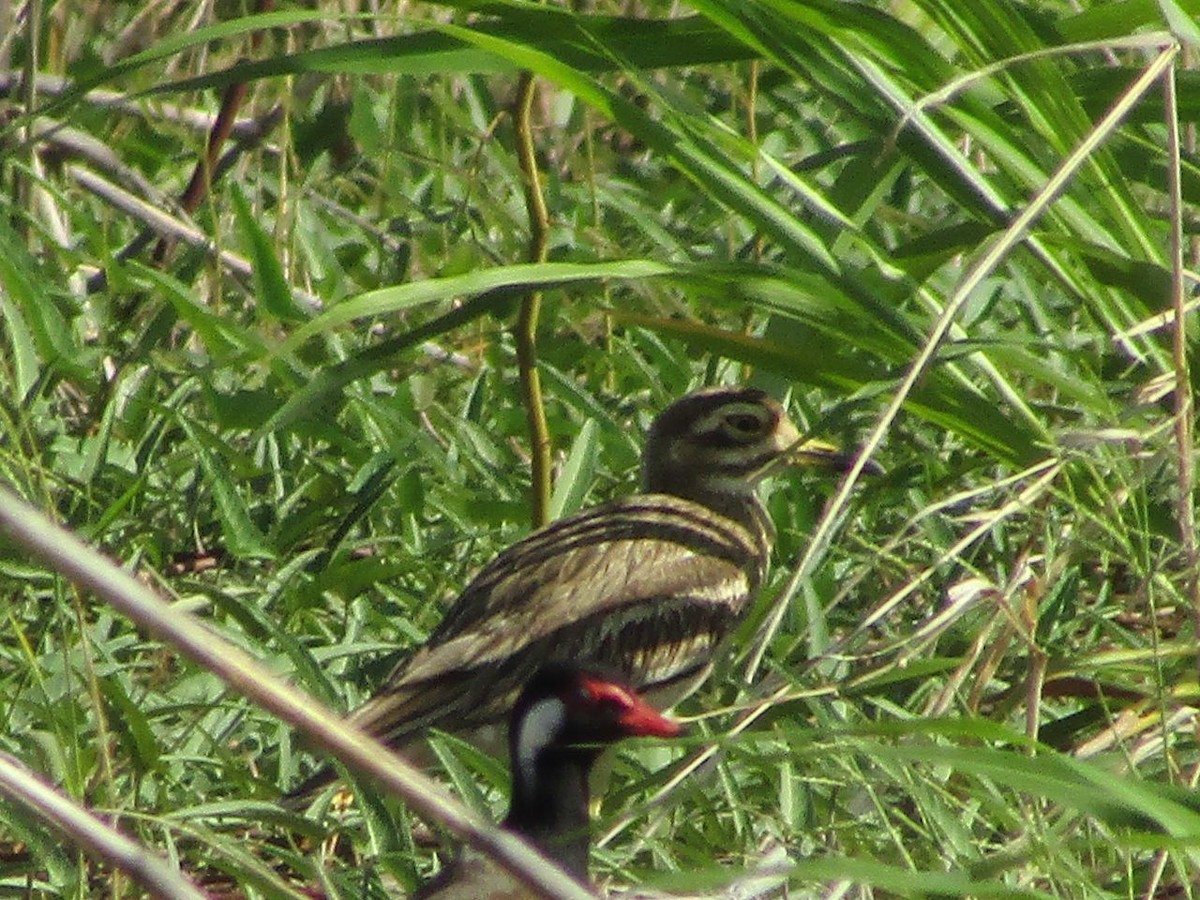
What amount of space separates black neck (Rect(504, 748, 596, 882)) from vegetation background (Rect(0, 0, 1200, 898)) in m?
0.10

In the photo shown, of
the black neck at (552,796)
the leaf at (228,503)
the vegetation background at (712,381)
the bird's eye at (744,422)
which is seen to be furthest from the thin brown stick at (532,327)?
the black neck at (552,796)

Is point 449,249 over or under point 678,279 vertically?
under

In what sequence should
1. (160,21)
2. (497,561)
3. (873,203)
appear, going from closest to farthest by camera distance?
(873,203) < (497,561) < (160,21)

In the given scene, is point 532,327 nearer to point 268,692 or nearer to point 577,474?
point 577,474

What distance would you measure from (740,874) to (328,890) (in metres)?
1.11

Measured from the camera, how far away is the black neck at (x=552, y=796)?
3904 millimetres

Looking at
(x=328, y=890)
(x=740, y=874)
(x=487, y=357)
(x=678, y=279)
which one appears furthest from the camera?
(x=487, y=357)

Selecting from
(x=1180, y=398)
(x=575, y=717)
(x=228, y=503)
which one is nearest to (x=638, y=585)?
(x=228, y=503)

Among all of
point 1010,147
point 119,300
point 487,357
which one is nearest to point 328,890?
point 1010,147

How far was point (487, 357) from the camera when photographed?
600 cm

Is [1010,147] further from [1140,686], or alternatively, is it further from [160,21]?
[160,21]

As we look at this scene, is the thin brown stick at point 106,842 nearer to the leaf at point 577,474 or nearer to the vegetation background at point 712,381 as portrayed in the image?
the vegetation background at point 712,381

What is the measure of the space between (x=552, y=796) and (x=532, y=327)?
1.42 metres

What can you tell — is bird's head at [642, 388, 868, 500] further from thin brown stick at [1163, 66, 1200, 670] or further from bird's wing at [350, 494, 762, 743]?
thin brown stick at [1163, 66, 1200, 670]
